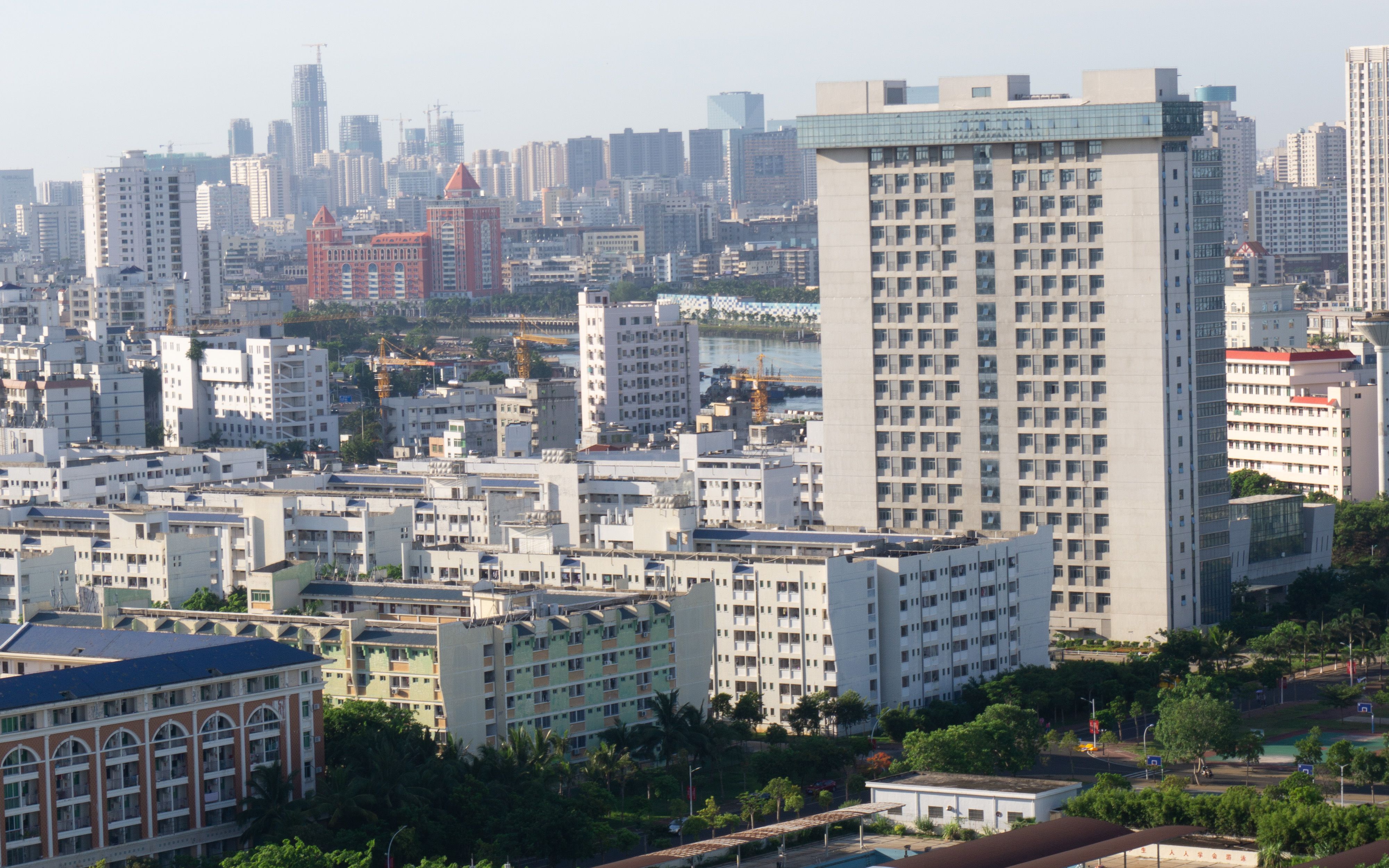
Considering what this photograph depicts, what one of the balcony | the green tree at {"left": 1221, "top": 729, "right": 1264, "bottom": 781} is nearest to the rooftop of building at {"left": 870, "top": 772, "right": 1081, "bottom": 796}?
the green tree at {"left": 1221, "top": 729, "right": 1264, "bottom": 781}

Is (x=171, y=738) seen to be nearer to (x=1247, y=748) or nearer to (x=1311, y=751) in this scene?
(x=1247, y=748)

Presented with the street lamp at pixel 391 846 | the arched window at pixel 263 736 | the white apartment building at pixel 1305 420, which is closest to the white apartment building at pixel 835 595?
the arched window at pixel 263 736

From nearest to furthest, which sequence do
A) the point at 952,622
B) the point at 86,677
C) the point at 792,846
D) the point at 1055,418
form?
the point at 86,677 < the point at 792,846 < the point at 952,622 < the point at 1055,418

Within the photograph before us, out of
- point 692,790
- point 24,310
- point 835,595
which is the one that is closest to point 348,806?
point 692,790

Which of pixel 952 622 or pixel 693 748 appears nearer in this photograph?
pixel 693 748

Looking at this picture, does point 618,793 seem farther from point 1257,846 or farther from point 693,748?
point 1257,846

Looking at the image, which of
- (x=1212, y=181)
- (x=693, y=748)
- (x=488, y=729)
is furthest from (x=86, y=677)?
(x=1212, y=181)

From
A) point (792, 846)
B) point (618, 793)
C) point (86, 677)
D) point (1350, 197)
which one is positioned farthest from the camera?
point (1350, 197)

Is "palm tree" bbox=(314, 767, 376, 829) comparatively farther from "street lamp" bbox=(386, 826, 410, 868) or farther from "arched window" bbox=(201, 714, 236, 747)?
"arched window" bbox=(201, 714, 236, 747)
